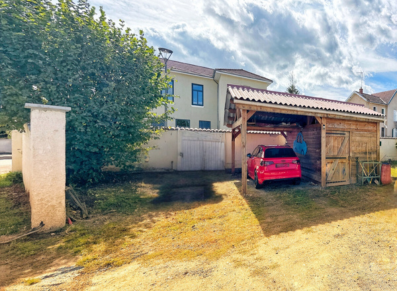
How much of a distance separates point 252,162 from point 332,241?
4766 millimetres

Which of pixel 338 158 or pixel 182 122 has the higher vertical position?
pixel 182 122

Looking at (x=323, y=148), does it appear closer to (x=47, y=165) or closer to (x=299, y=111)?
(x=299, y=111)

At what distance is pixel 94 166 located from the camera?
6414mm

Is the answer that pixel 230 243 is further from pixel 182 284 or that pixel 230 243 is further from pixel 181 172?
pixel 181 172

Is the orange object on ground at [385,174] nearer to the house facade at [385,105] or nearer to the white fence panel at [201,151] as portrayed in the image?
the white fence panel at [201,151]

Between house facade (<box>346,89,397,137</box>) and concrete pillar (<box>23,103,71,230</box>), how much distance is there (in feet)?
114

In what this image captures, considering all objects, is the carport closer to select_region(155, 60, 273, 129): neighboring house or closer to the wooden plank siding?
the wooden plank siding

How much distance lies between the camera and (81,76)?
5984mm

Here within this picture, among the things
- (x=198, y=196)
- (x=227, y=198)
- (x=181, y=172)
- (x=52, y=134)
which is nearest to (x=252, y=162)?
(x=227, y=198)

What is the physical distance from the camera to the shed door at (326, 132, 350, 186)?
7.45m

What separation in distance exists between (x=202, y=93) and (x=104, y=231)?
1526 cm

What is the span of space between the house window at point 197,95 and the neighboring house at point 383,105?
24.6 m

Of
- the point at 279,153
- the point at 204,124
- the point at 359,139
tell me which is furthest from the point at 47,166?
the point at 204,124

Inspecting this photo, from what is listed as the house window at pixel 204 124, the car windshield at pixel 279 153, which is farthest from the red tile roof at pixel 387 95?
the car windshield at pixel 279 153
